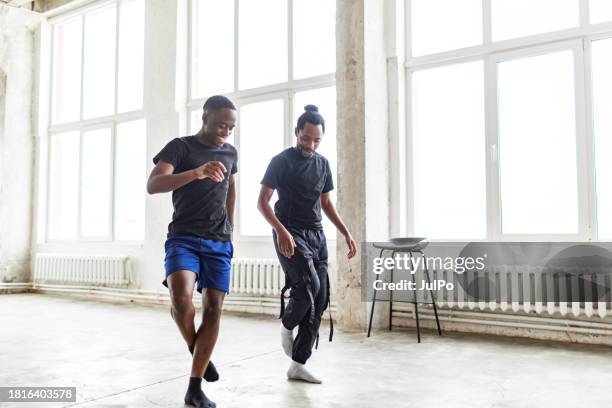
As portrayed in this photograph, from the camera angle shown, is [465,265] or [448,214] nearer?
[465,265]

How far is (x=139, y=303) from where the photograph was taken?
6.86 metres

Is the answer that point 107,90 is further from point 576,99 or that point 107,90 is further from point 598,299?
point 598,299

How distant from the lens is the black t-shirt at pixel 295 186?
294 centimetres

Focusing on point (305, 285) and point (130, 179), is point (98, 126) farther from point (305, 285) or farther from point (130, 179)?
point (305, 285)

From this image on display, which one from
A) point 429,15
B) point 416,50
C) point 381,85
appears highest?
point 429,15

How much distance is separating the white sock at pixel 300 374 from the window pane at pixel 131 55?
5330 millimetres

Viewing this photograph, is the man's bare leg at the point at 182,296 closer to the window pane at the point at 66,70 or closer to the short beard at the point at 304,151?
the short beard at the point at 304,151

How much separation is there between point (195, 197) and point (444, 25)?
3.60 metres

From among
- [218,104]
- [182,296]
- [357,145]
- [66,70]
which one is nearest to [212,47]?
[357,145]

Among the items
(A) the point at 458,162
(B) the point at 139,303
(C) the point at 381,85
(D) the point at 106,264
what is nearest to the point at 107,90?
(D) the point at 106,264

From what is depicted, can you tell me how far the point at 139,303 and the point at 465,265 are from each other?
4.20 m

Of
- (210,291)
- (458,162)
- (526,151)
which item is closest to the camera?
(210,291)

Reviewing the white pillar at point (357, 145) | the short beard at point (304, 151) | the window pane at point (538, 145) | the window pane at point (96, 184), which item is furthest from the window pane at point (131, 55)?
the short beard at point (304, 151)

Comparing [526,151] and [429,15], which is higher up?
[429,15]
